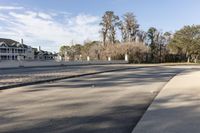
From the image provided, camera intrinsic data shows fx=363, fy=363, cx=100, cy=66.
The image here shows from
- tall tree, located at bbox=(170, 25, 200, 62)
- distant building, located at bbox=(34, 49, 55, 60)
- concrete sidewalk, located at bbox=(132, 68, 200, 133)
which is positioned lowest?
concrete sidewalk, located at bbox=(132, 68, 200, 133)

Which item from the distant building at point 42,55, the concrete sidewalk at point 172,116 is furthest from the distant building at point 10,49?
the concrete sidewalk at point 172,116

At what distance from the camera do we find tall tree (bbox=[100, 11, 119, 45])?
9556cm

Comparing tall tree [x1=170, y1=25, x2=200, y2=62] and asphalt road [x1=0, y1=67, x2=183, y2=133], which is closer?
asphalt road [x1=0, y1=67, x2=183, y2=133]

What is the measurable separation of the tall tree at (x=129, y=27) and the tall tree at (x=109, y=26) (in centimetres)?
261

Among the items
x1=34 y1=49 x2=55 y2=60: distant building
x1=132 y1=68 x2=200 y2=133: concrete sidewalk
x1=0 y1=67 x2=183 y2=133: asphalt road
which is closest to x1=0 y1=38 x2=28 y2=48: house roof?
x1=34 y1=49 x2=55 y2=60: distant building

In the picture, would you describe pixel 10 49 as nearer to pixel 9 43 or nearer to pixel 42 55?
pixel 9 43

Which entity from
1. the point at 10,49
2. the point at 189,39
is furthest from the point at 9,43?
the point at 189,39

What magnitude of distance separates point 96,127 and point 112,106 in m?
3.20

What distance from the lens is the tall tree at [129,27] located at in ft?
321

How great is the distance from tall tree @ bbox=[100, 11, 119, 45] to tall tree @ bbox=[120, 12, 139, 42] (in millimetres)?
2612

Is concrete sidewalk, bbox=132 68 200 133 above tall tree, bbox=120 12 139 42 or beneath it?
beneath

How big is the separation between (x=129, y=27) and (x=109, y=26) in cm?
604

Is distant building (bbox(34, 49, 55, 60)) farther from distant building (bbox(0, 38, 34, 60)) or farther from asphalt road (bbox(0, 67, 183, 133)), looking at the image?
asphalt road (bbox(0, 67, 183, 133))

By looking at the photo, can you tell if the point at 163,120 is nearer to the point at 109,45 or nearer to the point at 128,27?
the point at 109,45
